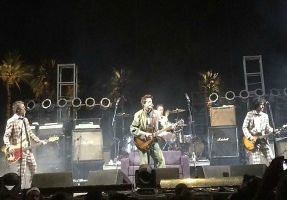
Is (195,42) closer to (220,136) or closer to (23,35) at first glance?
(23,35)

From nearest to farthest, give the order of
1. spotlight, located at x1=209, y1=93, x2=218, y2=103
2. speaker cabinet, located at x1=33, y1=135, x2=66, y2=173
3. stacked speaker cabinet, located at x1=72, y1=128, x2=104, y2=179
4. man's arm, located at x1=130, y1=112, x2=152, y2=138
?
man's arm, located at x1=130, y1=112, x2=152, y2=138 < stacked speaker cabinet, located at x1=72, y1=128, x2=104, y2=179 < speaker cabinet, located at x1=33, y1=135, x2=66, y2=173 < spotlight, located at x1=209, y1=93, x2=218, y2=103

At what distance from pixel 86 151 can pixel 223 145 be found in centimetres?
467

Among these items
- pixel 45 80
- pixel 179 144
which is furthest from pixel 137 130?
pixel 45 80

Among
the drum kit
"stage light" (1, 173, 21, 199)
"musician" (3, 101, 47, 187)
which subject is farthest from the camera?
the drum kit

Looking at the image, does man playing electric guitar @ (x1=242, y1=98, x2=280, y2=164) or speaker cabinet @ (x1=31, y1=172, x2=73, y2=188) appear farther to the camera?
man playing electric guitar @ (x1=242, y1=98, x2=280, y2=164)

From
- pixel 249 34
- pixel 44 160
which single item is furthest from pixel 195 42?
pixel 44 160

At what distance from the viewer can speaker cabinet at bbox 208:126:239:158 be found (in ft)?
47.1

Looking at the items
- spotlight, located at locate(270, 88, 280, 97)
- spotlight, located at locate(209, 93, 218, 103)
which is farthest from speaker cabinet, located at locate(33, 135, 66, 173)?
spotlight, located at locate(270, 88, 280, 97)

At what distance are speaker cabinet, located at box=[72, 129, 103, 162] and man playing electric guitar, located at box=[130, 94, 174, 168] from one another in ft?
14.4

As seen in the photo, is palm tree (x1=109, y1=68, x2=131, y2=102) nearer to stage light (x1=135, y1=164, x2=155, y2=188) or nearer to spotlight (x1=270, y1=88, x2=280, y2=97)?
spotlight (x1=270, y1=88, x2=280, y2=97)

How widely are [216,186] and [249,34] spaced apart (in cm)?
2315

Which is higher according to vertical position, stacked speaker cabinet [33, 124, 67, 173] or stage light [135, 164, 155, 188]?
stacked speaker cabinet [33, 124, 67, 173]

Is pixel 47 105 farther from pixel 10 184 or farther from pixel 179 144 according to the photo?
pixel 10 184

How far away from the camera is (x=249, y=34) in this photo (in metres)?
28.5
